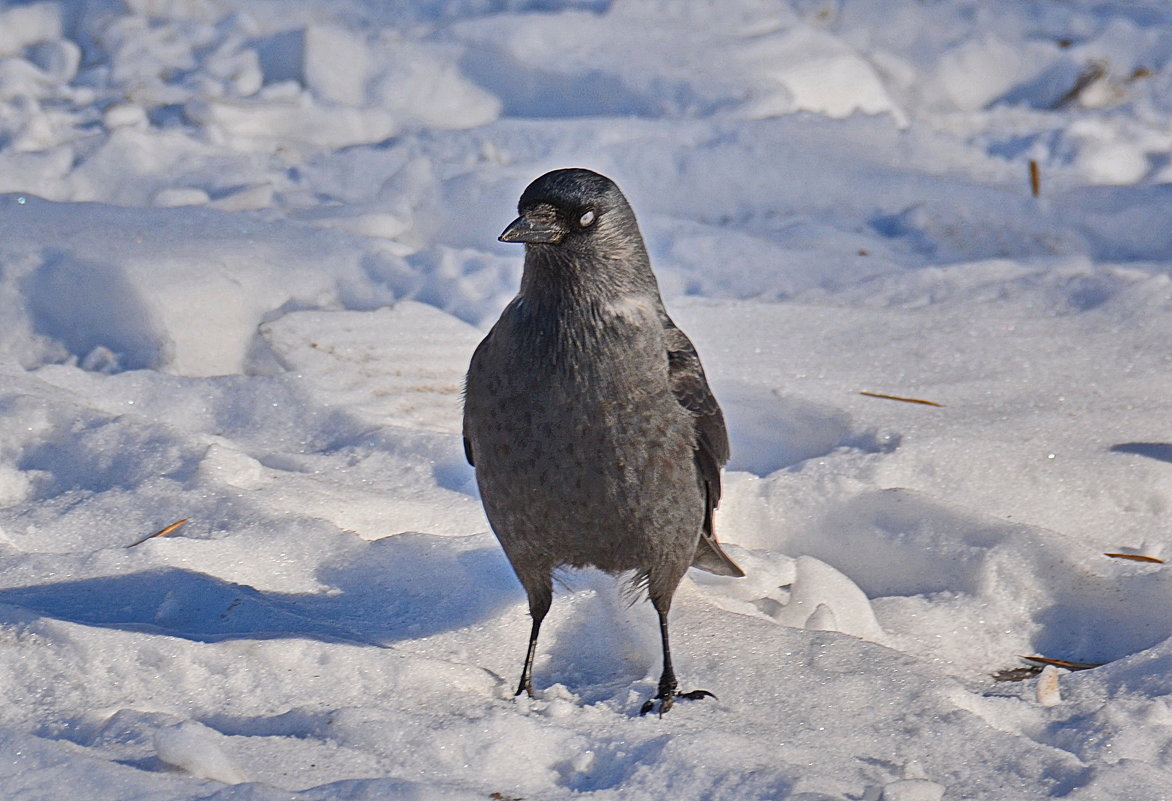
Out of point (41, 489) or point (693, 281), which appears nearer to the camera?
point (41, 489)

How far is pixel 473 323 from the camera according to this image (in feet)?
14.7

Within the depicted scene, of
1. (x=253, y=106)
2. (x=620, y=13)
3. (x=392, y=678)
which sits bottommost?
(x=392, y=678)

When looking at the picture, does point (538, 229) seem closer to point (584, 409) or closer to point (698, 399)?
point (584, 409)

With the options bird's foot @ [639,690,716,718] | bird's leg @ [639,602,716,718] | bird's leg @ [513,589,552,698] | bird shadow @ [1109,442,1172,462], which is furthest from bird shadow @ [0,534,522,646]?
bird shadow @ [1109,442,1172,462]

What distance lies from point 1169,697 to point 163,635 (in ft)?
7.08

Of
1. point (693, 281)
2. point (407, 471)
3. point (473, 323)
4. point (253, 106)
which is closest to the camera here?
point (407, 471)

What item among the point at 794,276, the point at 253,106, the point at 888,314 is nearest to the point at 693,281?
the point at 794,276

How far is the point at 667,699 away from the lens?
8.52 ft

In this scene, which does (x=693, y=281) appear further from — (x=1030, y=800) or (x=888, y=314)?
(x=1030, y=800)

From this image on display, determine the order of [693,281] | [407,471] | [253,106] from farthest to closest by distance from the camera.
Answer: [253,106]
[693,281]
[407,471]

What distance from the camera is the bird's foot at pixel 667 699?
2553mm

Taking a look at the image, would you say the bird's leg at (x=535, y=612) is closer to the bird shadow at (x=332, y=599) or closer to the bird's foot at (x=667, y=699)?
the bird shadow at (x=332, y=599)

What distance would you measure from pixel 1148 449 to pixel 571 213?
6.90 feet

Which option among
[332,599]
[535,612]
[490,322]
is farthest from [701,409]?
[490,322]
